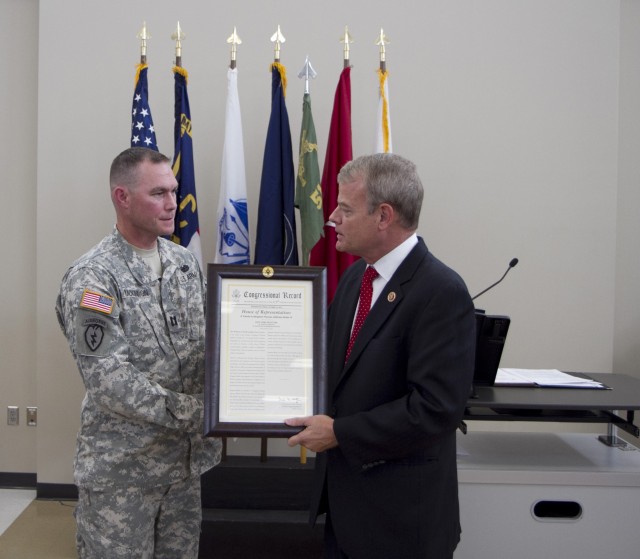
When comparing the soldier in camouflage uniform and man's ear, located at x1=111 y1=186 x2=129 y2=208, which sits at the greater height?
man's ear, located at x1=111 y1=186 x2=129 y2=208

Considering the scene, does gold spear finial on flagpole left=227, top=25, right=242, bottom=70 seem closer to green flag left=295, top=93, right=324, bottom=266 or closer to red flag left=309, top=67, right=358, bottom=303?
green flag left=295, top=93, right=324, bottom=266

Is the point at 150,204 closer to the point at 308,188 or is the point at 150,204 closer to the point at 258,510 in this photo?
the point at 308,188

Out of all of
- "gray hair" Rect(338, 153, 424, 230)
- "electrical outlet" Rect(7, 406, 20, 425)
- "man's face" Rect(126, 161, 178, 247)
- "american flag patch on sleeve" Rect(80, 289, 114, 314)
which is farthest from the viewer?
"electrical outlet" Rect(7, 406, 20, 425)

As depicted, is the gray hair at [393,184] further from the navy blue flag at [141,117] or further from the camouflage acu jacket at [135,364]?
the navy blue flag at [141,117]

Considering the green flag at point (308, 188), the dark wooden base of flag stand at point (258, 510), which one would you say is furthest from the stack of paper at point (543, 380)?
the dark wooden base of flag stand at point (258, 510)

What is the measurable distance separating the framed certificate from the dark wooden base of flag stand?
1429mm

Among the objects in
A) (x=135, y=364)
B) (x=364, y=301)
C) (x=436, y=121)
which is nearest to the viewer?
(x=364, y=301)

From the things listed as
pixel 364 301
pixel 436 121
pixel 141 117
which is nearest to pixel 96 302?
pixel 364 301

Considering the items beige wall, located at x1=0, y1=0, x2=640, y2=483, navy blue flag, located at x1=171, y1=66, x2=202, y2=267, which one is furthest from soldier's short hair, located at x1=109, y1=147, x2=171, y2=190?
beige wall, located at x1=0, y1=0, x2=640, y2=483

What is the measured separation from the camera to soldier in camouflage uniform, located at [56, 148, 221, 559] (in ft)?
5.32

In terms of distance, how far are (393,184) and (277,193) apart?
161 centimetres

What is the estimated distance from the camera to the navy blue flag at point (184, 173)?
9.73 ft

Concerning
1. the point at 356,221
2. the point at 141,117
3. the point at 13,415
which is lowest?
the point at 13,415

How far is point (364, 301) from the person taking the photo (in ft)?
5.12
